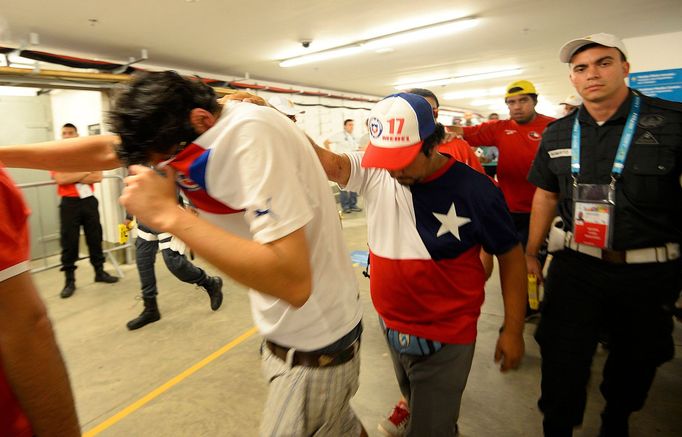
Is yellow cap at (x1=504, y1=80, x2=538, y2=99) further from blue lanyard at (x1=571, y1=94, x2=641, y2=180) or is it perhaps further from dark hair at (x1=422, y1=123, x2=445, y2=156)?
dark hair at (x1=422, y1=123, x2=445, y2=156)

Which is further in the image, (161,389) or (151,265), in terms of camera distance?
(151,265)

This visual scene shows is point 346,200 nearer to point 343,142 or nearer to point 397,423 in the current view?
point 343,142

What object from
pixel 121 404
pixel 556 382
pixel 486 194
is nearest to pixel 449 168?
pixel 486 194

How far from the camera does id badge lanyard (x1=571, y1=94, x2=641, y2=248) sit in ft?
5.59

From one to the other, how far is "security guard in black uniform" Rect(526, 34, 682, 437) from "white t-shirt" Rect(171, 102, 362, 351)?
4.14 ft

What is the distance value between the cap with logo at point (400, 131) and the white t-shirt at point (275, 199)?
39 centimetres

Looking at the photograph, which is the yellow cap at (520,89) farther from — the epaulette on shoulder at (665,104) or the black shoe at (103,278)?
the black shoe at (103,278)

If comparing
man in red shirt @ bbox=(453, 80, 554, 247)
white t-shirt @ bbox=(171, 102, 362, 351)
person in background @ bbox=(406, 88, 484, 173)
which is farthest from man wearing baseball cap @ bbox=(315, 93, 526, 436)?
man in red shirt @ bbox=(453, 80, 554, 247)

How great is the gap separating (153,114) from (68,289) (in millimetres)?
4992

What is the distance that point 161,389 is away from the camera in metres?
2.78

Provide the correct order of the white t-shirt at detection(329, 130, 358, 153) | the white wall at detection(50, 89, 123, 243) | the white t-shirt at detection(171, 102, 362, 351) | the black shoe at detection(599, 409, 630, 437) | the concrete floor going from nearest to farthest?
the white t-shirt at detection(171, 102, 362, 351), the black shoe at detection(599, 409, 630, 437), the concrete floor, the white wall at detection(50, 89, 123, 243), the white t-shirt at detection(329, 130, 358, 153)

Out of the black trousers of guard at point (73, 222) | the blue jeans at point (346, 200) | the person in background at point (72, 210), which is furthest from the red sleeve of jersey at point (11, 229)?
the blue jeans at point (346, 200)

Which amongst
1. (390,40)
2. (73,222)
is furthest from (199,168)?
(390,40)

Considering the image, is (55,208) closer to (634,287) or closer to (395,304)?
(395,304)
